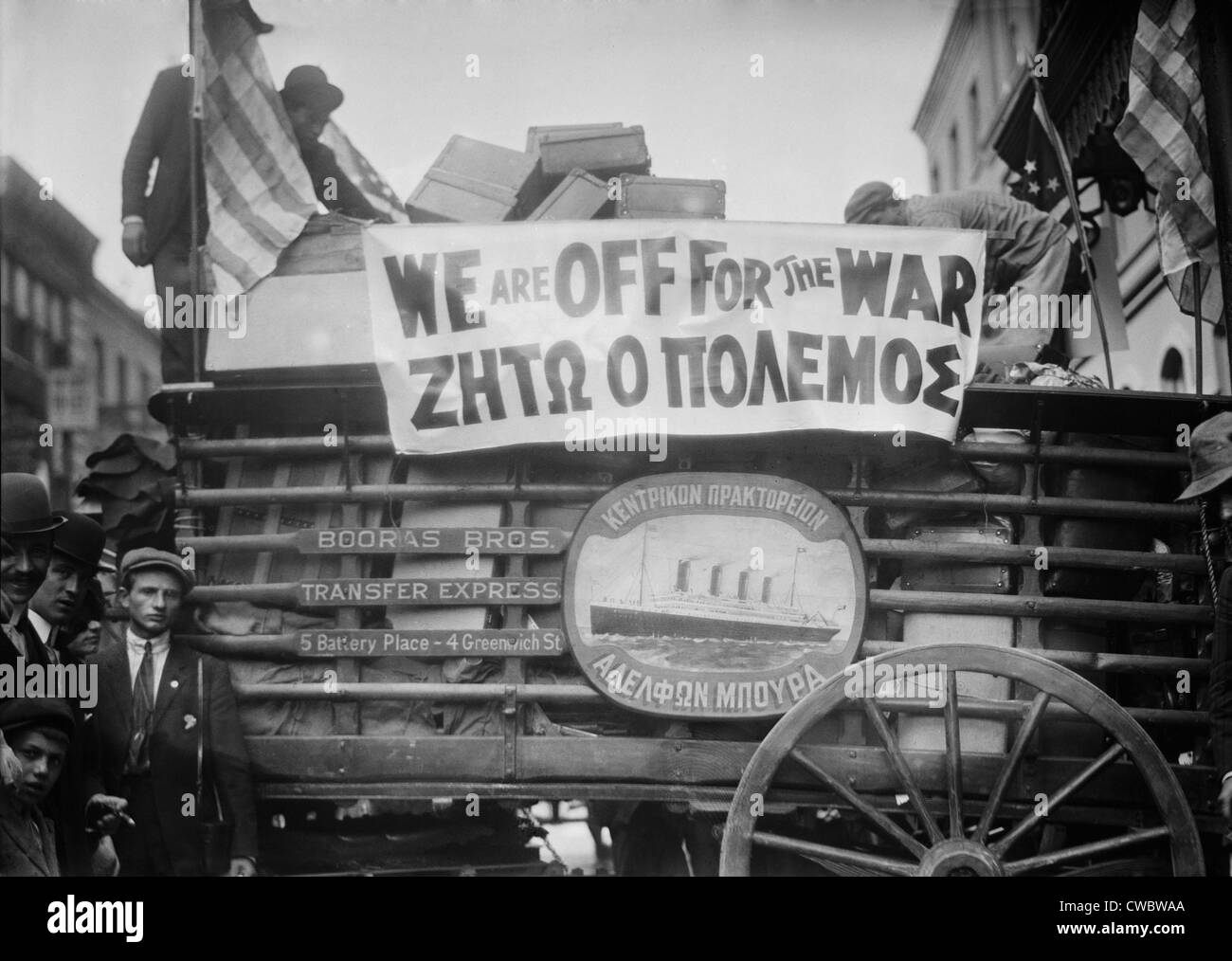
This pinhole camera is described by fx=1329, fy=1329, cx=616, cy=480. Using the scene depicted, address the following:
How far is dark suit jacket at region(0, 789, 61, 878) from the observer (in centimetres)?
385

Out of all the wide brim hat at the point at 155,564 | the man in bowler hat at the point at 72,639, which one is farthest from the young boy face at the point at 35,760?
the wide brim hat at the point at 155,564

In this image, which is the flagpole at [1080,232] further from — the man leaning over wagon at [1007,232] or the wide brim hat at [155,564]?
the wide brim hat at [155,564]

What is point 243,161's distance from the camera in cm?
464

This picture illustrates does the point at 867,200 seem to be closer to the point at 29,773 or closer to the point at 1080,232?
the point at 1080,232

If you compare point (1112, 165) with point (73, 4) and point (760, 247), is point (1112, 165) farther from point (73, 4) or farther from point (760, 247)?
point (73, 4)

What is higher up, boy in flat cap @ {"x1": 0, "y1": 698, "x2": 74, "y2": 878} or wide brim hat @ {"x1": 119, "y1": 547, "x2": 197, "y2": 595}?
wide brim hat @ {"x1": 119, "y1": 547, "x2": 197, "y2": 595}

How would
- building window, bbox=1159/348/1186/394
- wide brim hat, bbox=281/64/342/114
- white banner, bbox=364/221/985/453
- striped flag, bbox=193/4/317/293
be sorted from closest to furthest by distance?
white banner, bbox=364/221/985/453 < striped flag, bbox=193/4/317/293 < wide brim hat, bbox=281/64/342/114 < building window, bbox=1159/348/1186/394

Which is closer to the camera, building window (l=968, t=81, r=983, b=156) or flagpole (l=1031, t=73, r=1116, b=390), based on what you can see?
flagpole (l=1031, t=73, r=1116, b=390)

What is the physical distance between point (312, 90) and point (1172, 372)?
614 centimetres

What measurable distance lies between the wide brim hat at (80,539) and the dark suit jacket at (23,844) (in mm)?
851

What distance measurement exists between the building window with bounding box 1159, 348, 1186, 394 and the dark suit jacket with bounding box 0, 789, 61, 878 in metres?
7.04

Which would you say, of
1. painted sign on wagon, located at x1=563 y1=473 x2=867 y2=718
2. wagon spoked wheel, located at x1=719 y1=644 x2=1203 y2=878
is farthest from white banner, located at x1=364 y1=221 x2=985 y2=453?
wagon spoked wheel, located at x1=719 y1=644 x2=1203 y2=878

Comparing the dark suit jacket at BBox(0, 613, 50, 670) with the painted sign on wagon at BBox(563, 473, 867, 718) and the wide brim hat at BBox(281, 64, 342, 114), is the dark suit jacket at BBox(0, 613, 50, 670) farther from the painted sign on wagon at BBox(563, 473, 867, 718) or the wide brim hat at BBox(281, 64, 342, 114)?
the wide brim hat at BBox(281, 64, 342, 114)

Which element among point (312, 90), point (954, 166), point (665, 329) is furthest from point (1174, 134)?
point (954, 166)
